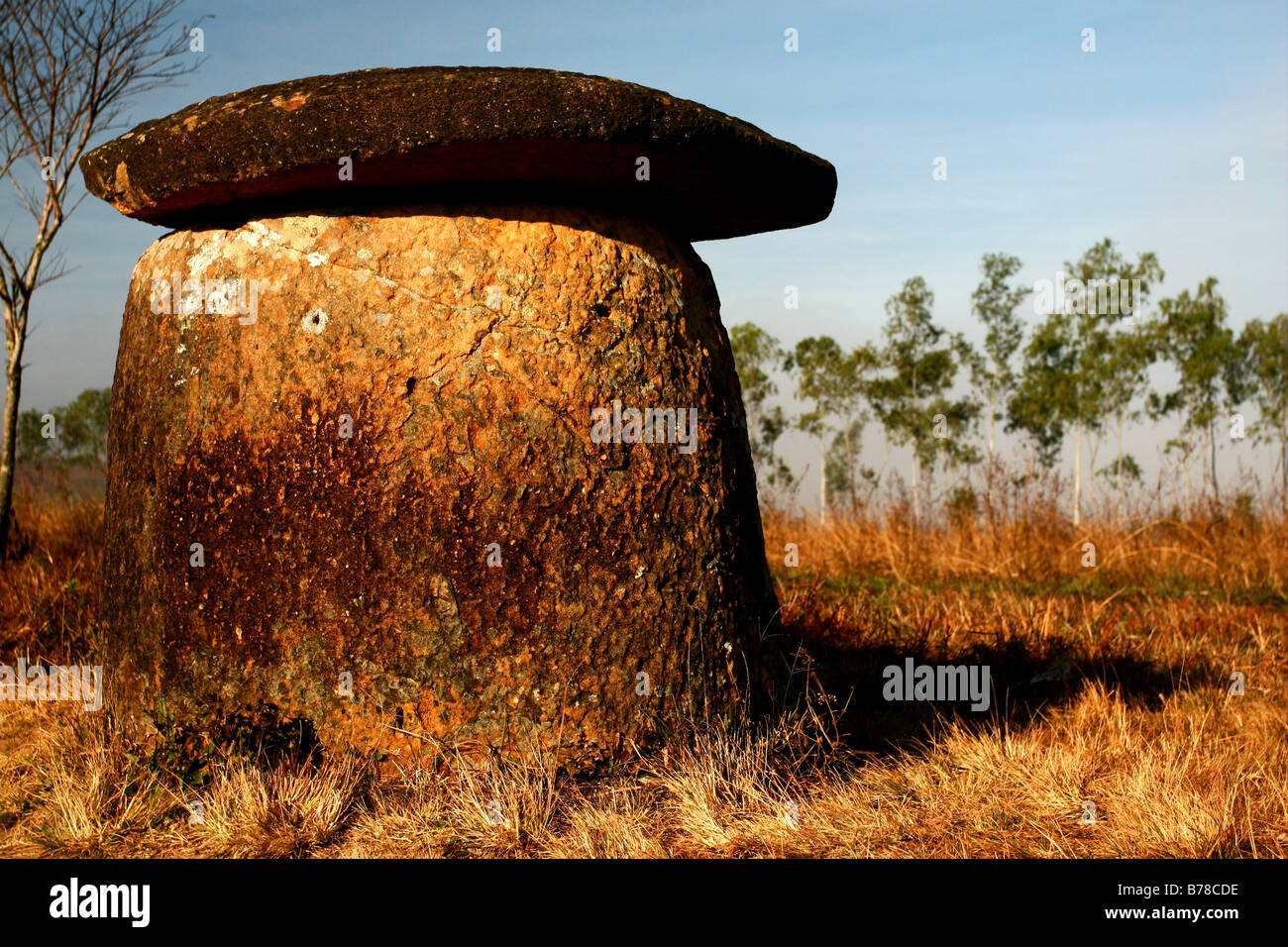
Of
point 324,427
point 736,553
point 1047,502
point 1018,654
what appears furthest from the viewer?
point 1047,502

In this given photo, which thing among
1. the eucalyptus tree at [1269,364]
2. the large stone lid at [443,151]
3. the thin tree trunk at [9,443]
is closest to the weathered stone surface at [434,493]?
the large stone lid at [443,151]

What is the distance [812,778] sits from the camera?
10.6 ft

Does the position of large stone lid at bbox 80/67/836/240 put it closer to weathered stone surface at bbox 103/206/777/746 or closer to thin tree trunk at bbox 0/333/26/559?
weathered stone surface at bbox 103/206/777/746

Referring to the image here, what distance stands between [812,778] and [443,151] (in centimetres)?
211

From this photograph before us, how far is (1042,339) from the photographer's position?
22953 mm

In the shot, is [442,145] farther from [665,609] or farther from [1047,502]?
A: [1047,502]

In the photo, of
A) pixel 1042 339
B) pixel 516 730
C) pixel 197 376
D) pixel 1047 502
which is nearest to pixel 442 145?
pixel 197 376

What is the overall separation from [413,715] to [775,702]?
1138mm

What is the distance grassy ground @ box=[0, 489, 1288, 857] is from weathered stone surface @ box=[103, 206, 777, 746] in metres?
0.17

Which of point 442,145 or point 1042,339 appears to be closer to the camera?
point 442,145

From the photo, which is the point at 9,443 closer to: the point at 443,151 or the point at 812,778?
the point at 443,151

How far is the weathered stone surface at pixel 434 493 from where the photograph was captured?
285 cm

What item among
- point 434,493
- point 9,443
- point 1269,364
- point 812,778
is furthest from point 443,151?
point 1269,364

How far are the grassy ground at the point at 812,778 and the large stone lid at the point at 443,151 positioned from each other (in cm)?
158
